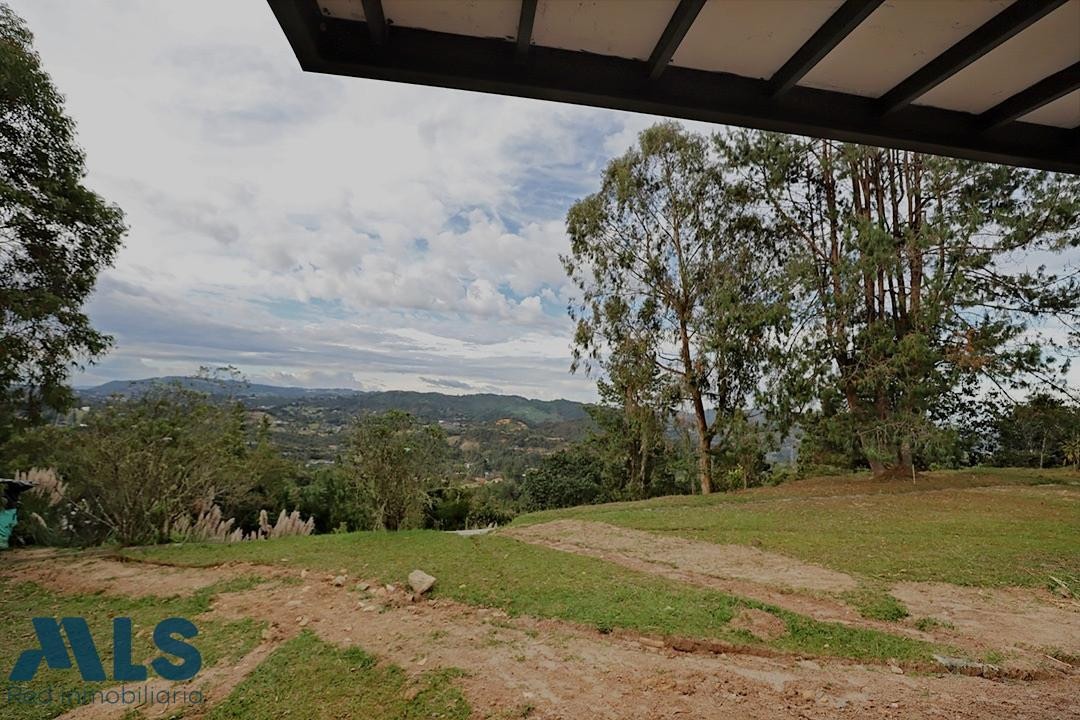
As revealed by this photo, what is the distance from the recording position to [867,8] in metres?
1.33

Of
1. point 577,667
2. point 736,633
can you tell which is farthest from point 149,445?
point 736,633

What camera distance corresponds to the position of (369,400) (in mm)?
11750

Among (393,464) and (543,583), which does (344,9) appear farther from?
(393,464)

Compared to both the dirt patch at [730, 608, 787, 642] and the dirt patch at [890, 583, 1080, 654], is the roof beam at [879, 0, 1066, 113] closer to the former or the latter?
the dirt patch at [730, 608, 787, 642]

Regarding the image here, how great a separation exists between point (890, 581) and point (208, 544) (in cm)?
792

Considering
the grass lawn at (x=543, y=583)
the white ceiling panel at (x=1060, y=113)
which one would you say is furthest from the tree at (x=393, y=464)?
the white ceiling panel at (x=1060, y=113)

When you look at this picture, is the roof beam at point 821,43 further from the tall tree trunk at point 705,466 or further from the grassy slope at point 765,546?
the tall tree trunk at point 705,466

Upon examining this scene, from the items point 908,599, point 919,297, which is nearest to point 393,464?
point 908,599

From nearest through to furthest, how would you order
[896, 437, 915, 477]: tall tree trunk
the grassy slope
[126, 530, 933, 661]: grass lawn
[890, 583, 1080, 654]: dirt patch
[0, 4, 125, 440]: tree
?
[126, 530, 933, 661]: grass lawn, [890, 583, 1080, 654]: dirt patch, the grassy slope, [0, 4, 125, 440]: tree, [896, 437, 915, 477]: tall tree trunk

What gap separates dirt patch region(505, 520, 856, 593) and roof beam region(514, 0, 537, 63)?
194 inches

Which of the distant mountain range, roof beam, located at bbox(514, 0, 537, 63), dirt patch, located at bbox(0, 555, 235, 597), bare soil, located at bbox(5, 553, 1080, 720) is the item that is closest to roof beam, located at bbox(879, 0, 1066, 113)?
roof beam, located at bbox(514, 0, 537, 63)

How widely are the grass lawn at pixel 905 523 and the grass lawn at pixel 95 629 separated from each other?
219 inches

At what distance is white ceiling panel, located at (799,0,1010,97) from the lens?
54.7 inches

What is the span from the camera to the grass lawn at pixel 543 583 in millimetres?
3400
